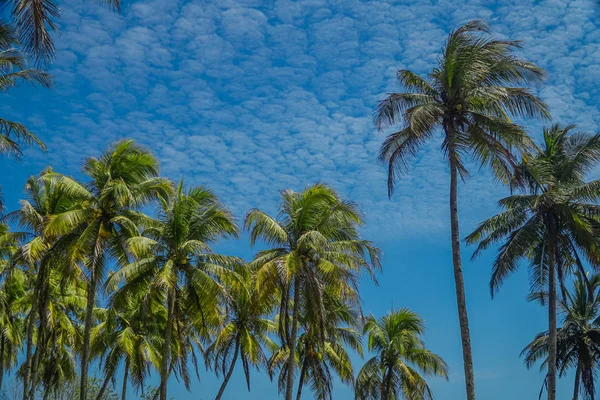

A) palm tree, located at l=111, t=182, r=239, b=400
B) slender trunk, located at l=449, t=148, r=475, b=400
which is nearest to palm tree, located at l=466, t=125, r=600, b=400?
slender trunk, located at l=449, t=148, r=475, b=400

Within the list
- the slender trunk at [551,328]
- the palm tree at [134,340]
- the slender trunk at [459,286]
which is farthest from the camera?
the palm tree at [134,340]

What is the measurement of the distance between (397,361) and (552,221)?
11350mm

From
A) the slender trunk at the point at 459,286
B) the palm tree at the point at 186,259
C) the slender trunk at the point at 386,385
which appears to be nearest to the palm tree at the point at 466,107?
the slender trunk at the point at 459,286

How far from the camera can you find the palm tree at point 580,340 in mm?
34500

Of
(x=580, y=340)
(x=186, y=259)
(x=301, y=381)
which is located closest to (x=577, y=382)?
(x=580, y=340)

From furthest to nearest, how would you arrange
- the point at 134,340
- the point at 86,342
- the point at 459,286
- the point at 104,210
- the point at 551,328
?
the point at 134,340
the point at 551,328
the point at 104,210
the point at 86,342
the point at 459,286

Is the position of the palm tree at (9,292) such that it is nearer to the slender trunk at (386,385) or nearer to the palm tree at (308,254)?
the palm tree at (308,254)

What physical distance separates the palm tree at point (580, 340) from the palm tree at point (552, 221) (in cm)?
543

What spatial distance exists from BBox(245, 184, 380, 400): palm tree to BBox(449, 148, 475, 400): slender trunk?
17.2 feet

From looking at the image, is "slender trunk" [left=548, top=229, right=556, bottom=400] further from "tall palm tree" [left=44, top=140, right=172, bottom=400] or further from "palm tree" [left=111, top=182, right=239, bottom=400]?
"tall palm tree" [left=44, top=140, right=172, bottom=400]

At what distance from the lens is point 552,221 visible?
28453 millimetres

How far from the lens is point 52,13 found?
13.8 meters

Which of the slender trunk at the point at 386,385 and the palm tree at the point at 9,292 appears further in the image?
the slender trunk at the point at 386,385

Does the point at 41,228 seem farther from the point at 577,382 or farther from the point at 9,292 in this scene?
the point at 577,382
